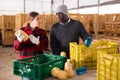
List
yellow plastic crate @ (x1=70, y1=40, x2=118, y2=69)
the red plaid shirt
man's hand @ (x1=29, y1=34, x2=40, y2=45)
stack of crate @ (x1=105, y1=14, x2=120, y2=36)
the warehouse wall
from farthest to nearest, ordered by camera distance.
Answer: the warehouse wall, stack of crate @ (x1=105, y1=14, x2=120, y2=36), the red plaid shirt, man's hand @ (x1=29, y1=34, x2=40, y2=45), yellow plastic crate @ (x1=70, y1=40, x2=118, y2=69)

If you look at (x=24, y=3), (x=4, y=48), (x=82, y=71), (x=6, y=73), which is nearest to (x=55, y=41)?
(x=82, y=71)

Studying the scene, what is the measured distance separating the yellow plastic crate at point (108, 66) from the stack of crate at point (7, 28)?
982 cm

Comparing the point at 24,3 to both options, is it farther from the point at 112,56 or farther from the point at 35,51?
the point at 112,56

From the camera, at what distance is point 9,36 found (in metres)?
11.5

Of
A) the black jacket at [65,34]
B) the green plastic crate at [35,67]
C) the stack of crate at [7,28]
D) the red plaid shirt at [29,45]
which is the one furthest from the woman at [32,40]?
the stack of crate at [7,28]

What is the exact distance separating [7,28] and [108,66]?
1002 cm

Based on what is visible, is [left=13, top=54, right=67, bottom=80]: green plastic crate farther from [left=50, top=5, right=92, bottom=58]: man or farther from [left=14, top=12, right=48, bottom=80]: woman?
[left=50, top=5, right=92, bottom=58]: man

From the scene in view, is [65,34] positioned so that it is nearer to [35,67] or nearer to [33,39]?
[33,39]

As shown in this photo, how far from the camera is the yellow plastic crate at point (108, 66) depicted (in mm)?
1873

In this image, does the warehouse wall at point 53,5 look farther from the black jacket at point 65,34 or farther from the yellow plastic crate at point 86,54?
the yellow plastic crate at point 86,54

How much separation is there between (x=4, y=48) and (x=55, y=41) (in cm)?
851

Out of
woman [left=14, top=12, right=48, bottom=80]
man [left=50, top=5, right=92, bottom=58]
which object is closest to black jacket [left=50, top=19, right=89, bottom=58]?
man [left=50, top=5, right=92, bottom=58]

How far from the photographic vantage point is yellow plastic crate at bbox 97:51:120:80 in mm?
1873

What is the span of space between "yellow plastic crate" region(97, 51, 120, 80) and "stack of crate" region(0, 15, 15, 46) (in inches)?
387
